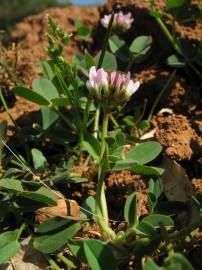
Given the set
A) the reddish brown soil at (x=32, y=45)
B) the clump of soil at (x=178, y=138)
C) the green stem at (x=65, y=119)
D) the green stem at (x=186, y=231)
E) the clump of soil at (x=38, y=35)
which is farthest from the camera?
the clump of soil at (x=38, y=35)

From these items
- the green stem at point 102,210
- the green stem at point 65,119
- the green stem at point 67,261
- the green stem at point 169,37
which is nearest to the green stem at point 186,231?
the green stem at point 102,210

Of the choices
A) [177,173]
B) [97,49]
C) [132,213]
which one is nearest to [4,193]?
[132,213]

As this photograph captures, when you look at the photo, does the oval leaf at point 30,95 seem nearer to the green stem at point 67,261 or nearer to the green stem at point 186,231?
the green stem at point 67,261

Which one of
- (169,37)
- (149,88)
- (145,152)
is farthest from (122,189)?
(169,37)

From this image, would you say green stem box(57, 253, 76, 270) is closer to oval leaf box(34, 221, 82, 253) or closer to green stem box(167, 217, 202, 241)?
oval leaf box(34, 221, 82, 253)

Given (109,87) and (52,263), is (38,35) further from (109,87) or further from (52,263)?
(52,263)

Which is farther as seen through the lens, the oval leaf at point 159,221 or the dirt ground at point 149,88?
the dirt ground at point 149,88
